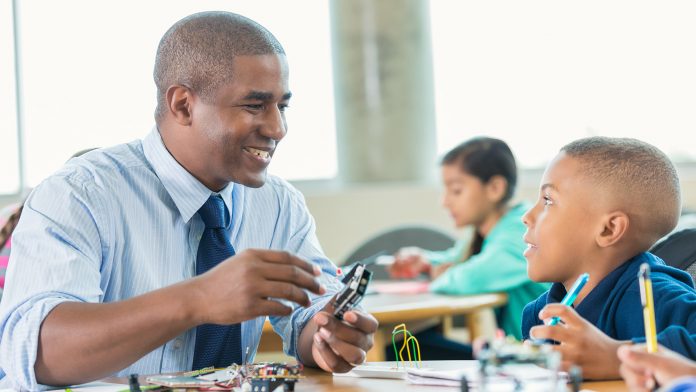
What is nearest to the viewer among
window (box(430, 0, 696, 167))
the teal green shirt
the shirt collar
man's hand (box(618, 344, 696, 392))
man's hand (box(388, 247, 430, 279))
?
man's hand (box(618, 344, 696, 392))

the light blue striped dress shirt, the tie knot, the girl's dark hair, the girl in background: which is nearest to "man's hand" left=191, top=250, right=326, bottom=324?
the light blue striped dress shirt

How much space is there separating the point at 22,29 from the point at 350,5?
2.04m

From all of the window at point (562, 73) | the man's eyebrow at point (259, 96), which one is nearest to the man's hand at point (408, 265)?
the window at point (562, 73)

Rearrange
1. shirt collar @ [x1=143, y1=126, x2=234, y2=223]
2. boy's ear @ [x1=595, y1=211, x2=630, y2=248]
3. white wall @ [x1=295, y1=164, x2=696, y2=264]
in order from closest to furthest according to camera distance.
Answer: boy's ear @ [x1=595, y1=211, x2=630, y2=248], shirt collar @ [x1=143, y1=126, x2=234, y2=223], white wall @ [x1=295, y1=164, x2=696, y2=264]

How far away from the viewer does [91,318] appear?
4.81 feet

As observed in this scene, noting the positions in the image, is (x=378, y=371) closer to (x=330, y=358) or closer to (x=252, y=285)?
(x=330, y=358)

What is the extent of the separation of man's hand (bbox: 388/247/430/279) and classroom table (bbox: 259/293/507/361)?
39 centimetres

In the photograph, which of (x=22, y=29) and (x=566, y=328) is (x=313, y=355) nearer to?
(x=566, y=328)

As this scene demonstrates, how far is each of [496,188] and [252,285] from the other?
2.61 meters

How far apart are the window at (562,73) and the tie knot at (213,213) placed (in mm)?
3452

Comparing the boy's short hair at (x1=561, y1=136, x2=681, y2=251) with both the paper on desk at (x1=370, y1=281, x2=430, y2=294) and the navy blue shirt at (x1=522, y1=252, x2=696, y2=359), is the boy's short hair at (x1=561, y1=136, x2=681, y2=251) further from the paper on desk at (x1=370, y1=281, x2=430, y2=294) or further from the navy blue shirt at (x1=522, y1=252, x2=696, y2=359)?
the paper on desk at (x1=370, y1=281, x2=430, y2=294)

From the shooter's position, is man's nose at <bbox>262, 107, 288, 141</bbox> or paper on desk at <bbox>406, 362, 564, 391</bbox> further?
man's nose at <bbox>262, 107, 288, 141</bbox>

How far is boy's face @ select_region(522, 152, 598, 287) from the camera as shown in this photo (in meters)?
1.81

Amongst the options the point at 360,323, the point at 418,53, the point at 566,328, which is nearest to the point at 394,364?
the point at 360,323
